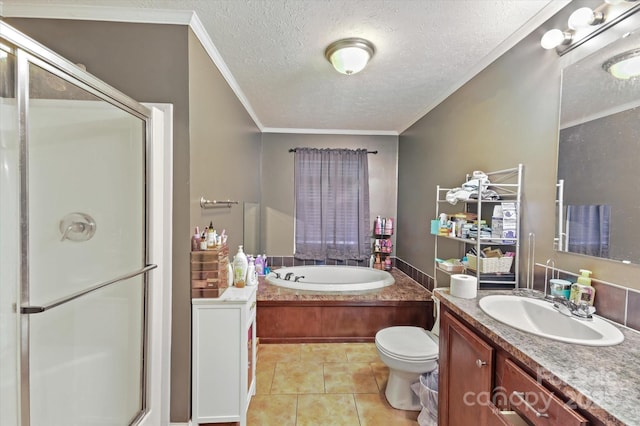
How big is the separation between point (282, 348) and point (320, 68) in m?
2.46

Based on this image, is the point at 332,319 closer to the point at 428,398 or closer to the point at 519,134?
the point at 428,398

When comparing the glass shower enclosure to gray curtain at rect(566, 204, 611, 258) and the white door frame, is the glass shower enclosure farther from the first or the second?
gray curtain at rect(566, 204, 611, 258)

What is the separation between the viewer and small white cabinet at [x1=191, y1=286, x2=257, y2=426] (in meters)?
1.59

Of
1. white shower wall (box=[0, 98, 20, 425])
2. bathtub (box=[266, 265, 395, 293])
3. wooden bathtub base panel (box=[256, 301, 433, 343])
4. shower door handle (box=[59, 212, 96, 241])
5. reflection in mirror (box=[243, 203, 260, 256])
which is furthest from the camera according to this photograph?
bathtub (box=[266, 265, 395, 293])

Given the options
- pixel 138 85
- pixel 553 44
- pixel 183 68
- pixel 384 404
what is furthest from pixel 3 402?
pixel 553 44

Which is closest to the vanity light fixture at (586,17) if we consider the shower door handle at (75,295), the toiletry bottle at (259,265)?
the shower door handle at (75,295)

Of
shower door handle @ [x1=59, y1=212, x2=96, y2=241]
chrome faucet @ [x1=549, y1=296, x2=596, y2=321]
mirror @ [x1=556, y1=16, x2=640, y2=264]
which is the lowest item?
chrome faucet @ [x1=549, y1=296, x2=596, y2=321]

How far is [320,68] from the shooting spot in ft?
6.76

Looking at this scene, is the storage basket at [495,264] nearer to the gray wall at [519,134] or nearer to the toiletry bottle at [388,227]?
the gray wall at [519,134]

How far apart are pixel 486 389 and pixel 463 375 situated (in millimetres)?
166

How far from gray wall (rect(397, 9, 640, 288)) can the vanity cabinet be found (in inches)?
23.8

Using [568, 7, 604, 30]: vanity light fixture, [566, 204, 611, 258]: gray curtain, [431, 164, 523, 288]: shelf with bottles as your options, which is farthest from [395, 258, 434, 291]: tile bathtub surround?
[568, 7, 604, 30]: vanity light fixture

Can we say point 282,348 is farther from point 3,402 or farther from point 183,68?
point 183,68

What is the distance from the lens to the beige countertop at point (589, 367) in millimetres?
633
